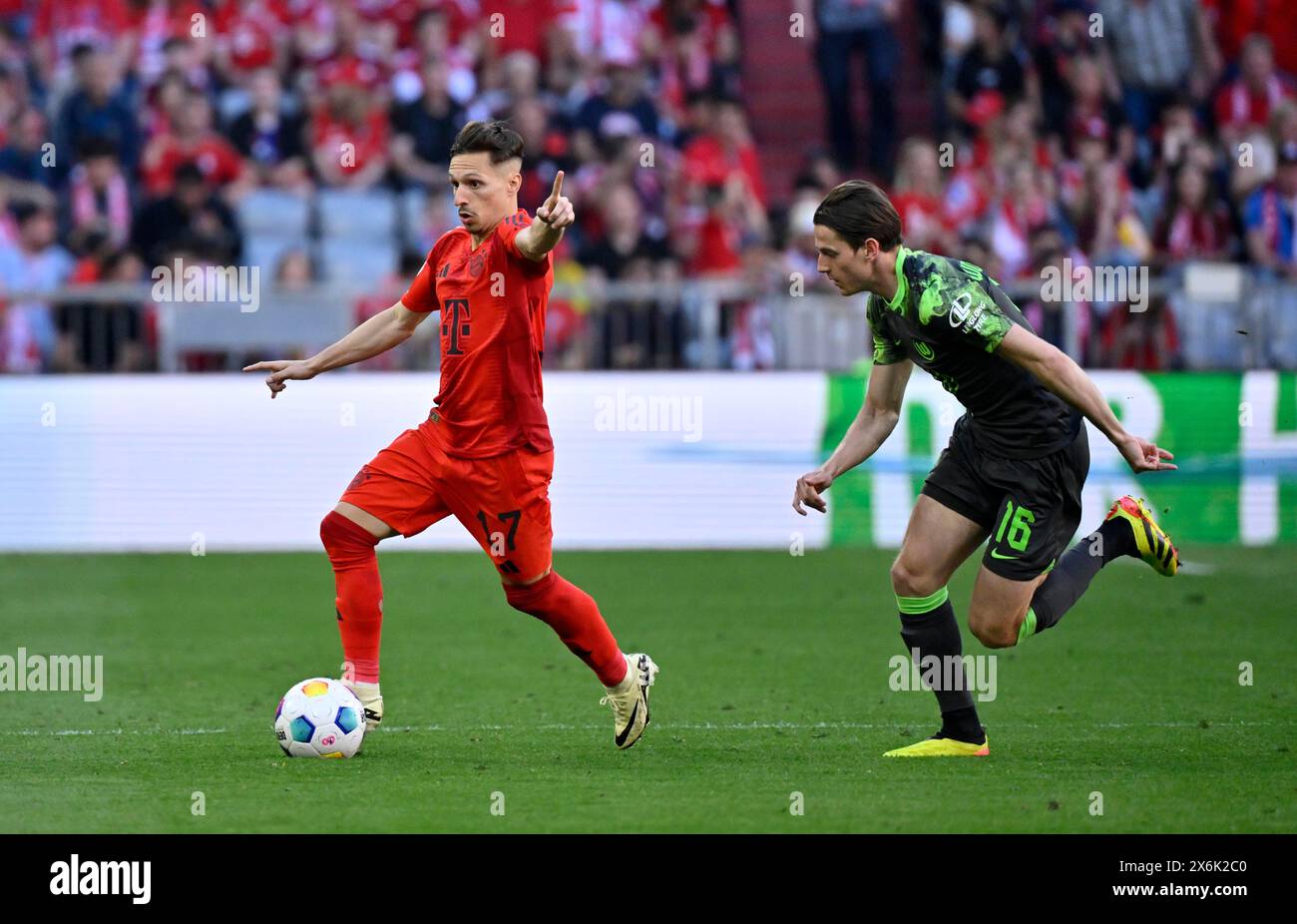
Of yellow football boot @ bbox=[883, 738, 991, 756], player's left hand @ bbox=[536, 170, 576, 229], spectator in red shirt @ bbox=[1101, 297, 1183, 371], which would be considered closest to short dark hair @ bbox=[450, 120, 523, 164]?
player's left hand @ bbox=[536, 170, 576, 229]

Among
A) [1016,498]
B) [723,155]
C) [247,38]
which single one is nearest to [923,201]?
[723,155]

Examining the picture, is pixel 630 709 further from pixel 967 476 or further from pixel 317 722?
pixel 967 476

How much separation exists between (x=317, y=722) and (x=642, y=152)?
11.2m

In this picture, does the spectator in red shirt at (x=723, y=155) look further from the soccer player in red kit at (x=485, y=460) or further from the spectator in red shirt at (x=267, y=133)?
the soccer player in red kit at (x=485, y=460)

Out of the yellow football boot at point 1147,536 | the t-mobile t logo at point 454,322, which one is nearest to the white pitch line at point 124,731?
the t-mobile t logo at point 454,322

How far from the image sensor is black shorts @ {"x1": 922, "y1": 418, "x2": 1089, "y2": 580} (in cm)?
696

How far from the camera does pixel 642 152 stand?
683 inches

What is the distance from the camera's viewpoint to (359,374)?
47.3 ft

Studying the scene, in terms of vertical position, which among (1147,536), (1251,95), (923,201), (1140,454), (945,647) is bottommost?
(945,647)

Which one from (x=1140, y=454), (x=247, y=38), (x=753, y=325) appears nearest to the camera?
(x=1140, y=454)

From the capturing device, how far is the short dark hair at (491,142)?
22.8ft

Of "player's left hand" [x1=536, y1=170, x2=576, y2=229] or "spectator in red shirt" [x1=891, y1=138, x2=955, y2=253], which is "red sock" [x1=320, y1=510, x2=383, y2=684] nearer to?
"player's left hand" [x1=536, y1=170, x2=576, y2=229]

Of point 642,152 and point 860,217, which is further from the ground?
point 642,152

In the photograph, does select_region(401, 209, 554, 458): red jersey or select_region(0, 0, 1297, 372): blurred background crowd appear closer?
select_region(401, 209, 554, 458): red jersey
